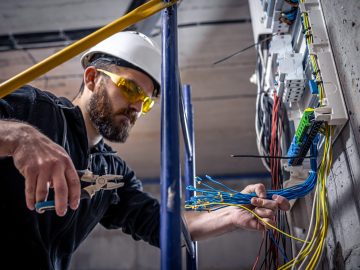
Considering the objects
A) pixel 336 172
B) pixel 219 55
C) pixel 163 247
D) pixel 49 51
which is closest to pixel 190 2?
pixel 219 55

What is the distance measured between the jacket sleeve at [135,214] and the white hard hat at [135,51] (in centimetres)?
53

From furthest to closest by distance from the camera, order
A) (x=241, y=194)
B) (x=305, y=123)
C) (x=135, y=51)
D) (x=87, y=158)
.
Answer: (x=135, y=51), (x=87, y=158), (x=241, y=194), (x=305, y=123)

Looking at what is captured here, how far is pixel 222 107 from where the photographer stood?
3312 millimetres

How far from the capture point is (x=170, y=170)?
2.19 feet

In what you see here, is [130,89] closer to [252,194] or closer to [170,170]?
[252,194]

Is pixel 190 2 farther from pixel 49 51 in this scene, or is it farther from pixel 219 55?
pixel 49 51

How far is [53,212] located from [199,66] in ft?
6.12

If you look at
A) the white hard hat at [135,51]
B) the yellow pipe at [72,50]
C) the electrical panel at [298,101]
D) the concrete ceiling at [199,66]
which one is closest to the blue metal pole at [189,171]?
the white hard hat at [135,51]

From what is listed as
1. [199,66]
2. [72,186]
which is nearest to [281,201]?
[72,186]

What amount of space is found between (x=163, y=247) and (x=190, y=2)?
1.95 metres

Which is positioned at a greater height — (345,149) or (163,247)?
(345,149)

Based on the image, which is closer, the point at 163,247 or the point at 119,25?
the point at 163,247

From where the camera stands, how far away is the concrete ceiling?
2.31 metres

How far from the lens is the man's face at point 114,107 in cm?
156
